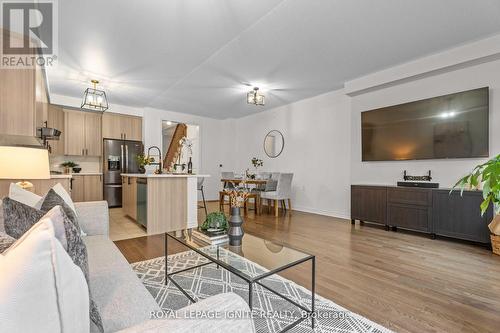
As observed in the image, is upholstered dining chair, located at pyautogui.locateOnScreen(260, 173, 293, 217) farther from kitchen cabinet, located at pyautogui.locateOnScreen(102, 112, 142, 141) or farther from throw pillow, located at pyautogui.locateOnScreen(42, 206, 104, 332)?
throw pillow, located at pyautogui.locateOnScreen(42, 206, 104, 332)

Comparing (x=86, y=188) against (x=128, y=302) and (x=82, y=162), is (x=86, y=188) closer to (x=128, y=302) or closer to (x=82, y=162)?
(x=82, y=162)

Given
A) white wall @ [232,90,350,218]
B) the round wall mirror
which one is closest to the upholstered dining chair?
white wall @ [232,90,350,218]

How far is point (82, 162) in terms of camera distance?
5.70 metres

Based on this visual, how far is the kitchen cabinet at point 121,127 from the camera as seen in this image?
18.4ft

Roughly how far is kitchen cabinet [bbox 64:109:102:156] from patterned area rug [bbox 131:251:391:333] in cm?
420

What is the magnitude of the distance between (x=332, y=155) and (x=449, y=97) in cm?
209

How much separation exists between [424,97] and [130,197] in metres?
5.11

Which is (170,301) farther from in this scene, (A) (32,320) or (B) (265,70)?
(B) (265,70)

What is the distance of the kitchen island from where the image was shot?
3.45 meters

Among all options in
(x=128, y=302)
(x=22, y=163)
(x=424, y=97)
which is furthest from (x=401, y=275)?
(x=22, y=163)

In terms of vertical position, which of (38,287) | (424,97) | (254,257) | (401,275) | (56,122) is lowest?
(401,275)

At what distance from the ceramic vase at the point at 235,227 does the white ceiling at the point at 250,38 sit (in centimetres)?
196

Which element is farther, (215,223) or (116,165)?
(116,165)

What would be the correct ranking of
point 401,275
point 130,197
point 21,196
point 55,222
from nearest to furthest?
point 55,222, point 21,196, point 401,275, point 130,197
